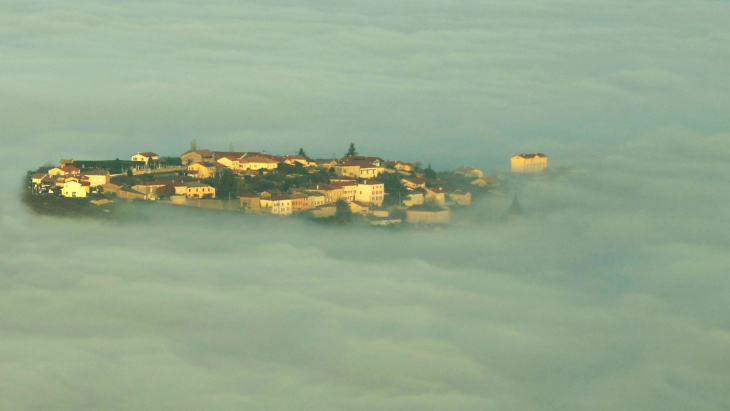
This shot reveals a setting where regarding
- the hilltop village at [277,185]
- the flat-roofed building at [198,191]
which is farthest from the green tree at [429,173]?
the flat-roofed building at [198,191]

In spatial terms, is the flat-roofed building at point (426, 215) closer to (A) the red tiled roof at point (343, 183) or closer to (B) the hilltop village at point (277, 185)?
(B) the hilltop village at point (277, 185)

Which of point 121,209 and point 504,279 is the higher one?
point 121,209

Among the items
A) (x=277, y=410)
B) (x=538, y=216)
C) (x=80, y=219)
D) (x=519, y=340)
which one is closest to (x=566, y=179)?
(x=538, y=216)

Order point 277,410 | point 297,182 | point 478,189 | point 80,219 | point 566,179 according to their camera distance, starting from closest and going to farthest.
A: point 277,410, point 80,219, point 297,182, point 478,189, point 566,179

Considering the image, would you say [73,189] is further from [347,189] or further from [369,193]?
[369,193]

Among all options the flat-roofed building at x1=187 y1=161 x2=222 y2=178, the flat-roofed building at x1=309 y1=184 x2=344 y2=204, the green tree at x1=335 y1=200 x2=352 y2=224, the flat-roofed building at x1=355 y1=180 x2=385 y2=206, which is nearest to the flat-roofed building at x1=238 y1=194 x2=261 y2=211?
the flat-roofed building at x1=309 y1=184 x2=344 y2=204

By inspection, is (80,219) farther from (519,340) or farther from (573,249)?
(573,249)

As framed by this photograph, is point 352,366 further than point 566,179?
No
